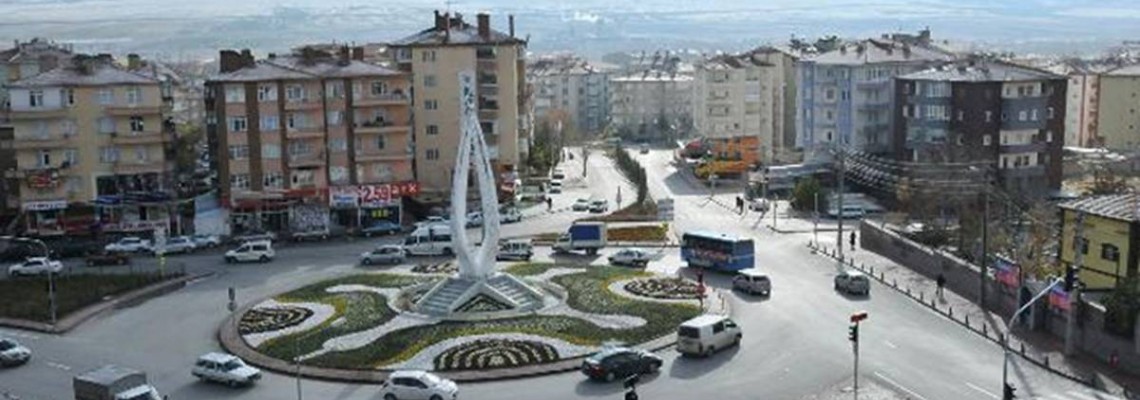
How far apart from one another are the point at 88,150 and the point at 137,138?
2.68m

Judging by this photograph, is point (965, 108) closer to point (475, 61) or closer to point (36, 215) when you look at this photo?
point (475, 61)

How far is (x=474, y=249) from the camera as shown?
51281mm

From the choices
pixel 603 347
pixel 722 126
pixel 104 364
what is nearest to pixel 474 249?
pixel 603 347

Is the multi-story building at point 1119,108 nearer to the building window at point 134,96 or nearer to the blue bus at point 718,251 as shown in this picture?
Result: the blue bus at point 718,251

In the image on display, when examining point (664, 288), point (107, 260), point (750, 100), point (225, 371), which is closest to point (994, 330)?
point (664, 288)

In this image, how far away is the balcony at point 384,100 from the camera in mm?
74188

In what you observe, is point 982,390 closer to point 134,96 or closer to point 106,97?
point 134,96

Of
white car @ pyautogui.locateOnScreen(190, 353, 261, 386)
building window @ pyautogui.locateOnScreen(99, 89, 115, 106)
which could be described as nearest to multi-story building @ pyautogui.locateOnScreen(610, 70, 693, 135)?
building window @ pyautogui.locateOnScreen(99, 89, 115, 106)

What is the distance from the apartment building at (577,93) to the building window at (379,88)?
290 feet

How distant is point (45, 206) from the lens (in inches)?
2795

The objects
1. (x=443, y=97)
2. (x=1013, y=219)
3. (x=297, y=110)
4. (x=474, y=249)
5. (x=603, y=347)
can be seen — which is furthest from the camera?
(x=443, y=97)

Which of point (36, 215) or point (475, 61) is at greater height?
point (475, 61)

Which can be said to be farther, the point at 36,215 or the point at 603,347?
the point at 36,215

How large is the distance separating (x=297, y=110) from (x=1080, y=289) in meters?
44.7
